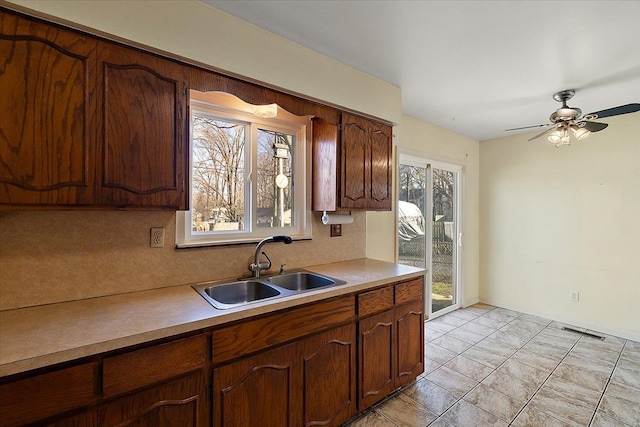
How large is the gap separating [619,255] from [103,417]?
470 cm

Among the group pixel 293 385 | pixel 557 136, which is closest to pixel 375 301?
pixel 293 385

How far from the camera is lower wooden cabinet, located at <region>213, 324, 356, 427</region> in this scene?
4.46ft

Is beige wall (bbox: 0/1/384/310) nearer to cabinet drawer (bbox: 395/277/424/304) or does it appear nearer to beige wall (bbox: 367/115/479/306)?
cabinet drawer (bbox: 395/277/424/304)

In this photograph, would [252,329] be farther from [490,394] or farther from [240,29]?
[490,394]

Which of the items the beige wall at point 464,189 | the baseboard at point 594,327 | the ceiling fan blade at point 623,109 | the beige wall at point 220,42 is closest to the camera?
the beige wall at point 220,42

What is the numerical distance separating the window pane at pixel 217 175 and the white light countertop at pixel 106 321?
0.51 metres

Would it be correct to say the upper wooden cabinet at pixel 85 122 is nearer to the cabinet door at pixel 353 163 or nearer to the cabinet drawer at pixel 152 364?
the cabinet drawer at pixel 152 364

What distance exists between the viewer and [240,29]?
172cm

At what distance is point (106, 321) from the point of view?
1.20m

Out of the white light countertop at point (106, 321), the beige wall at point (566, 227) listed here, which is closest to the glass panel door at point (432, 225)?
the beige wall at point (566, 227)

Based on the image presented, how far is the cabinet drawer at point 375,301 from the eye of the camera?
6.24ft

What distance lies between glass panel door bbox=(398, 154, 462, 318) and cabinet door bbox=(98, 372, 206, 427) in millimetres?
2532

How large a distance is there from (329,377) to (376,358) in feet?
1.40

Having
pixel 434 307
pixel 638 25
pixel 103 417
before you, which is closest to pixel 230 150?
pixel 103 417
